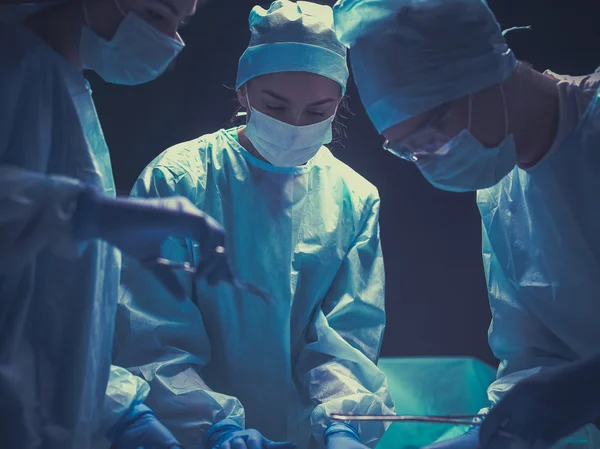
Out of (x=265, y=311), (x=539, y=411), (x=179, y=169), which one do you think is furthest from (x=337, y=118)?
(x=539, y=411)

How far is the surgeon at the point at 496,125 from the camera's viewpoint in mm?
1377

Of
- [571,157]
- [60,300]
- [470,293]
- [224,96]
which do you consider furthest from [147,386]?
[470,293]

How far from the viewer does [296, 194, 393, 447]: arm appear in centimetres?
155

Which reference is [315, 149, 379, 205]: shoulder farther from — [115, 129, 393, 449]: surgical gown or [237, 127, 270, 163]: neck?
[237, 127, 270, 163]: neck

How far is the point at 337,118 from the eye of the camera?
6.37 feet

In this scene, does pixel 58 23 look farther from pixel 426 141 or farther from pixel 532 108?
pixel 532 108

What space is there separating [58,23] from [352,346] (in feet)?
3.27

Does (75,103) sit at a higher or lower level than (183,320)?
higher

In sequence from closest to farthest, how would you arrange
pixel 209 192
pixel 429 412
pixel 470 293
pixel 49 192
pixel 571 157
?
pixel 49 192
pixel 571 157
pixel 209 192
pixel 429 412
pixel 470 293

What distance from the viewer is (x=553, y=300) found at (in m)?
1.46

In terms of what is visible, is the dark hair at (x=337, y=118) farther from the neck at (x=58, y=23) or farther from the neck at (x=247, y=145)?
the neck at (x=58, y=23)

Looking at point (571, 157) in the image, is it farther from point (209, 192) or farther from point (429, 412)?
point (429, 412)

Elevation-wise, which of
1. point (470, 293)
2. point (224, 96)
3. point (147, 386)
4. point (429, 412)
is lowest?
point (429, 412)

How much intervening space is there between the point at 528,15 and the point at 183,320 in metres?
1.20
